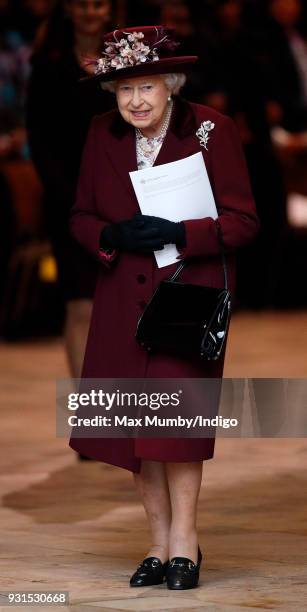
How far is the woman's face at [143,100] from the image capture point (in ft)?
14.5

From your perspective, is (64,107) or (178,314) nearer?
(178,314)

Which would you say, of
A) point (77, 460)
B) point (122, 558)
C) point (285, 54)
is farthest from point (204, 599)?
point (285, 54)

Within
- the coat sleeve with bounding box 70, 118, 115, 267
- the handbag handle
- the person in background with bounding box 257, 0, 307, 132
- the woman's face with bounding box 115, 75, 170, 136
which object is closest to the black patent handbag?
the handbag handle

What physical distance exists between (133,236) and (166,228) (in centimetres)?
9

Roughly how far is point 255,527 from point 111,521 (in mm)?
477

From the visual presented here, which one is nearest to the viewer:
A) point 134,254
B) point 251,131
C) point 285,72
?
point 134,254

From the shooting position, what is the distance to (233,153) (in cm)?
441

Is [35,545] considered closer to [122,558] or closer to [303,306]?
[122,558]

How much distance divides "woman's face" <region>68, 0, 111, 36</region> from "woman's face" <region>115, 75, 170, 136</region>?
168cm

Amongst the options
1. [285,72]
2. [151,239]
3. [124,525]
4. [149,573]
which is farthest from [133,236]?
[285,72]

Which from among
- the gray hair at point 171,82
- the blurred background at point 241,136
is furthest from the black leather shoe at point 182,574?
the blurred background at point 241,136

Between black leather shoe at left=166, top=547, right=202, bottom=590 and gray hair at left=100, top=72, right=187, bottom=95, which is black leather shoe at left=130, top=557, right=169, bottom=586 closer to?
black leather shoe at left=166, top=547, right=202, bottom=590

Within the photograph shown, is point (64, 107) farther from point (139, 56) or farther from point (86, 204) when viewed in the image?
point (139, 56)

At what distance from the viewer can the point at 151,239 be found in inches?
171
